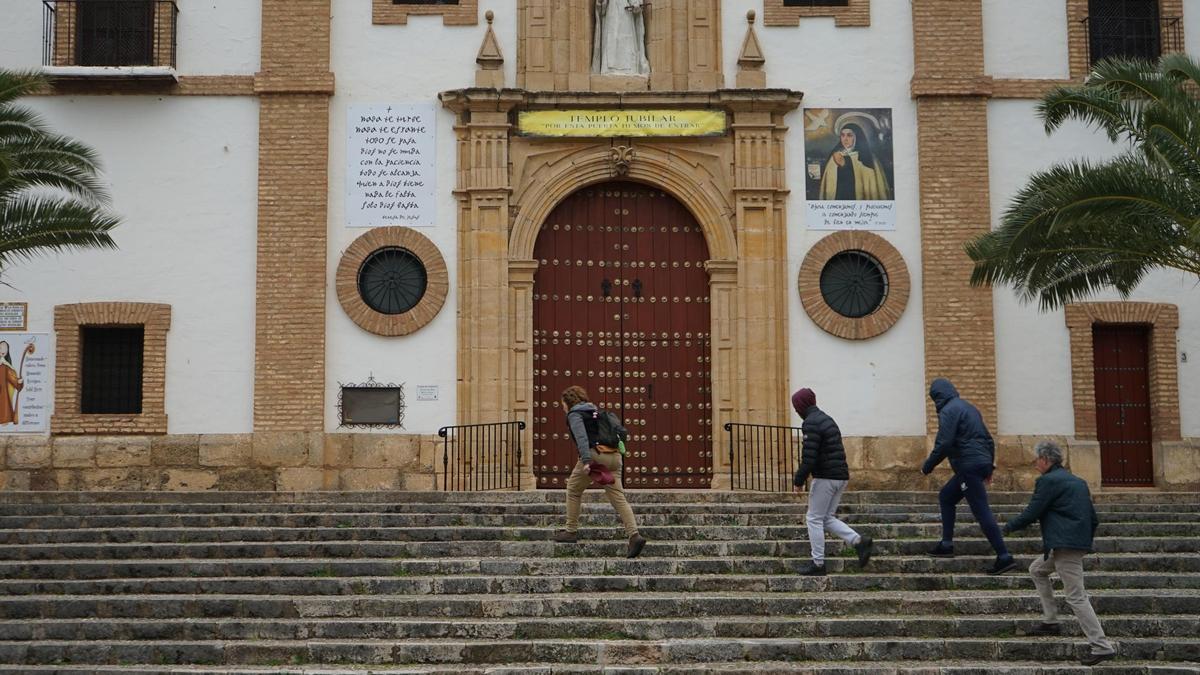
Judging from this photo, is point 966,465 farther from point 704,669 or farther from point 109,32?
point 109,32

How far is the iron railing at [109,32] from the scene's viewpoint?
17422mm

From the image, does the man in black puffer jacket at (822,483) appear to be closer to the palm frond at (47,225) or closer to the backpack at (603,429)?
the backpack at (603,429)

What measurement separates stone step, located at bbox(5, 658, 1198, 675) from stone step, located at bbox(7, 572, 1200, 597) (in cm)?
133

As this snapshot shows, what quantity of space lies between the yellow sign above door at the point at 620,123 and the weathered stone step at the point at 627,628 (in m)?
8.14

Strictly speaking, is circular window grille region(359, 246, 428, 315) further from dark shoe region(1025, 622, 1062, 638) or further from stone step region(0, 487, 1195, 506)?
dark shoe region(1025, 622, 1062, 638)

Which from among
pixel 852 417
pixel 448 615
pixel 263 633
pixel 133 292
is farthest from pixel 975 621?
pixel 133 292

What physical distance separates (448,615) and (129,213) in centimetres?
846

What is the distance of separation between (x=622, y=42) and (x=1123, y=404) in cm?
763

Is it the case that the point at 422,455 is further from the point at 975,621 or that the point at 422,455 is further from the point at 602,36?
the point at 975,621

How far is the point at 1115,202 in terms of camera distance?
12.5 meters

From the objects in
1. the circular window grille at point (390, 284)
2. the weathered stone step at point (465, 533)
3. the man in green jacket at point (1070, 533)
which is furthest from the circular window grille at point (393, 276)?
the man in green jacket at point (1070, 533)

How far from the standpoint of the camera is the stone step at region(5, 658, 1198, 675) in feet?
32.5

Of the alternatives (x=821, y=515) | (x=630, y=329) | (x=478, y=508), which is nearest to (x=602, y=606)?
(x=821, y=515)

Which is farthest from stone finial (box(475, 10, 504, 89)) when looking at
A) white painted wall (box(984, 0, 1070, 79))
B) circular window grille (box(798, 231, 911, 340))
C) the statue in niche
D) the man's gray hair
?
the man's gray hair
